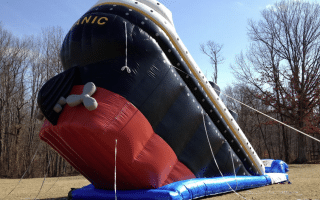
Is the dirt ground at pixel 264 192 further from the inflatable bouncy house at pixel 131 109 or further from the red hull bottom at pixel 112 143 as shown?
the red hull bottom at pixel 112 143

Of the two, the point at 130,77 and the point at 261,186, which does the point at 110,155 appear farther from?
the point at 261,186

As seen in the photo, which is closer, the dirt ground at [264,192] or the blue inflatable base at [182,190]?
the blue inflatable base at [182,190]

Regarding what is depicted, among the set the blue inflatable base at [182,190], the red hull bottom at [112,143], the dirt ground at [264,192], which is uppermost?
the red hull bottom at [112,143]

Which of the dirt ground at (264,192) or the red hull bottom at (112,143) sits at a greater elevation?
the red hull bottom at (112,143)

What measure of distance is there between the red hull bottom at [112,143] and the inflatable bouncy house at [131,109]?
0.01 meters

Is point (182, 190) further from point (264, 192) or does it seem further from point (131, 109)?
point (264, 192)

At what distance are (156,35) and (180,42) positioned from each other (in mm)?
565

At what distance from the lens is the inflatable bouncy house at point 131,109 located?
12.3ft

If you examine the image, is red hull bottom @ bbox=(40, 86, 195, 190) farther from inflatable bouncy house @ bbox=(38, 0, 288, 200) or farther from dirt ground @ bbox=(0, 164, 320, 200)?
dirt ground @ bbox=(0, 164, 320, 200)

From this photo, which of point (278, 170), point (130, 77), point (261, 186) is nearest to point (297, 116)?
point (278, 170)

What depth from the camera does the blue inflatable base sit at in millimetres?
3723

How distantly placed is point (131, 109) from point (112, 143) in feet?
1.84

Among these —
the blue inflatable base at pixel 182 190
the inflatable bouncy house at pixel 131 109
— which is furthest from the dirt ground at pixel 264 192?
the inflatable bouncy house at pixel 131 109

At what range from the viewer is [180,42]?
4.82m
